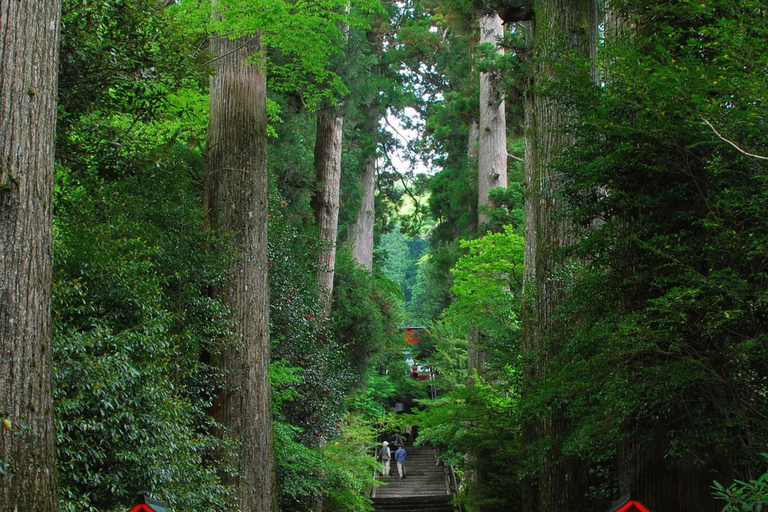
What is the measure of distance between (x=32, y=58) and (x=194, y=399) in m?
5.10

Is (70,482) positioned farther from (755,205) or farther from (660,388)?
(755,205)

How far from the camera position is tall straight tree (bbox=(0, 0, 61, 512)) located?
4.29 meters

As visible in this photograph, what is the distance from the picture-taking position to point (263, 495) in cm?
942

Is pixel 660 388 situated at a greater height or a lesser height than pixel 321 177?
lesser

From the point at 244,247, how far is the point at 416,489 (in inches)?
690

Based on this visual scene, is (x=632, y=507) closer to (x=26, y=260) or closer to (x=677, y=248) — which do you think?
(x=677, y=248)

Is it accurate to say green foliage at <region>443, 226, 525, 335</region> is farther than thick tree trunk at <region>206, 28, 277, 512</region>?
Yes

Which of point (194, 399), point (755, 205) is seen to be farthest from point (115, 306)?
point (755, 205)

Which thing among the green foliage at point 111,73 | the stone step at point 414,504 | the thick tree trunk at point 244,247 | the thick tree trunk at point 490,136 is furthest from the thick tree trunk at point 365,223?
the green foliage at point 111,73

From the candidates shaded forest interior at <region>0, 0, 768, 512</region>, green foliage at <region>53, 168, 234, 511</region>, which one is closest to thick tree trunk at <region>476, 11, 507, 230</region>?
shaded forest interior at <region>0, 0, 768, 512</region>

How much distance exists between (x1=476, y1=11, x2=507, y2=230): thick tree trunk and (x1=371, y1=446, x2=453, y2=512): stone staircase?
28.0 feet

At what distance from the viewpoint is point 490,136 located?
18484 millimetres

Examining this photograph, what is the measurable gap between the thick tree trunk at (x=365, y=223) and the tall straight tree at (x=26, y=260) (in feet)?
67.8

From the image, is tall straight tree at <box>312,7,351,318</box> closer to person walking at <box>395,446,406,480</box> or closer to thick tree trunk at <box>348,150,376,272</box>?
thick tree trunk at <box>348,150,376,272</box>
